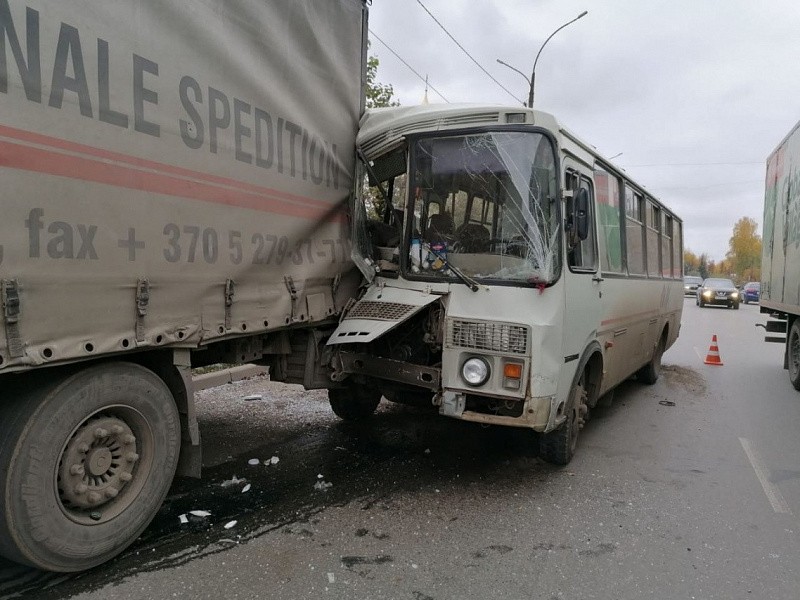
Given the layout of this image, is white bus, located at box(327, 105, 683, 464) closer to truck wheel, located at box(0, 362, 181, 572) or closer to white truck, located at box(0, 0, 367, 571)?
white truck, located at box(0, 0, 367, 571)

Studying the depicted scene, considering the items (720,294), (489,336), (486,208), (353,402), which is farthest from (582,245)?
(720,294)

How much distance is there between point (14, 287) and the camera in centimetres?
256

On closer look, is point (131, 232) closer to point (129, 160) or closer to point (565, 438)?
point (129, 160)

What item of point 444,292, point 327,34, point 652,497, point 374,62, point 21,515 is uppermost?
point 374,62

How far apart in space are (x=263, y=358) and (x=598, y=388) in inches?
130

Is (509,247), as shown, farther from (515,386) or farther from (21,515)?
(21,515)

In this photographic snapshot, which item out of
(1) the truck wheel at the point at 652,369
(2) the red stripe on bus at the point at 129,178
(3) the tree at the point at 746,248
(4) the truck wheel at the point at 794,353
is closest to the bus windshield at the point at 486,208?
(2) the red stripe on bus at the point at 129,178

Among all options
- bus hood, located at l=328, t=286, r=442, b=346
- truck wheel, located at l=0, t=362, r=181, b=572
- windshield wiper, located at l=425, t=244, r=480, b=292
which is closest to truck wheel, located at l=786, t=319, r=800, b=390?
windshield wiper, located at l=425, t=244, r=480, b=292

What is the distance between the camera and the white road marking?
14.4 feet

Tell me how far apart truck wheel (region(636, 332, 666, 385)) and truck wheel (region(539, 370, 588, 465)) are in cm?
407

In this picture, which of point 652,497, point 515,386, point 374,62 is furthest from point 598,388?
point 374,62

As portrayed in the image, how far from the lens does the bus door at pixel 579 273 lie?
445 cm

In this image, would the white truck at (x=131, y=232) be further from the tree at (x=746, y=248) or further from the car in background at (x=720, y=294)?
the tree at (x=746, y=248)

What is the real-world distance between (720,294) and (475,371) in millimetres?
29778
